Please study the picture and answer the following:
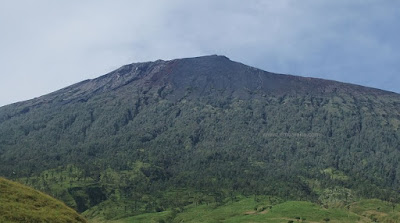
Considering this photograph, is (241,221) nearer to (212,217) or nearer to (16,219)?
(212,217)

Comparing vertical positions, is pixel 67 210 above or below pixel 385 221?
above

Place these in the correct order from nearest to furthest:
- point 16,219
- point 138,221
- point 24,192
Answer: point 16,219
point 24,192
point 138,221

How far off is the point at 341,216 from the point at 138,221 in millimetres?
87346

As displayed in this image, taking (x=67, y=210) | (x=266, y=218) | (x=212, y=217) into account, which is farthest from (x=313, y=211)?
(x=67, y=210)

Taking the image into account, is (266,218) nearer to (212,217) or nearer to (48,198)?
(212,217)

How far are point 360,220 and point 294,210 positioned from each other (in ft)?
88.6

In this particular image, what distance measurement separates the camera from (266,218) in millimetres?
185375

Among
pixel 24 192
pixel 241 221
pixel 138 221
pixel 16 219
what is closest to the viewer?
pixel 16 219

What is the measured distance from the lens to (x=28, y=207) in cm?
5406

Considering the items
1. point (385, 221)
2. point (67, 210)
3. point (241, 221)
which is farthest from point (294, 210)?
point (67, 210)

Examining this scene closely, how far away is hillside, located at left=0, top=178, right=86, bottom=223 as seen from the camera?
5050 centimetres

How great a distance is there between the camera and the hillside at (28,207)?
166ft

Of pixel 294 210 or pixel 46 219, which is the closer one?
pixel 46 219

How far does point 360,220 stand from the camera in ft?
601
